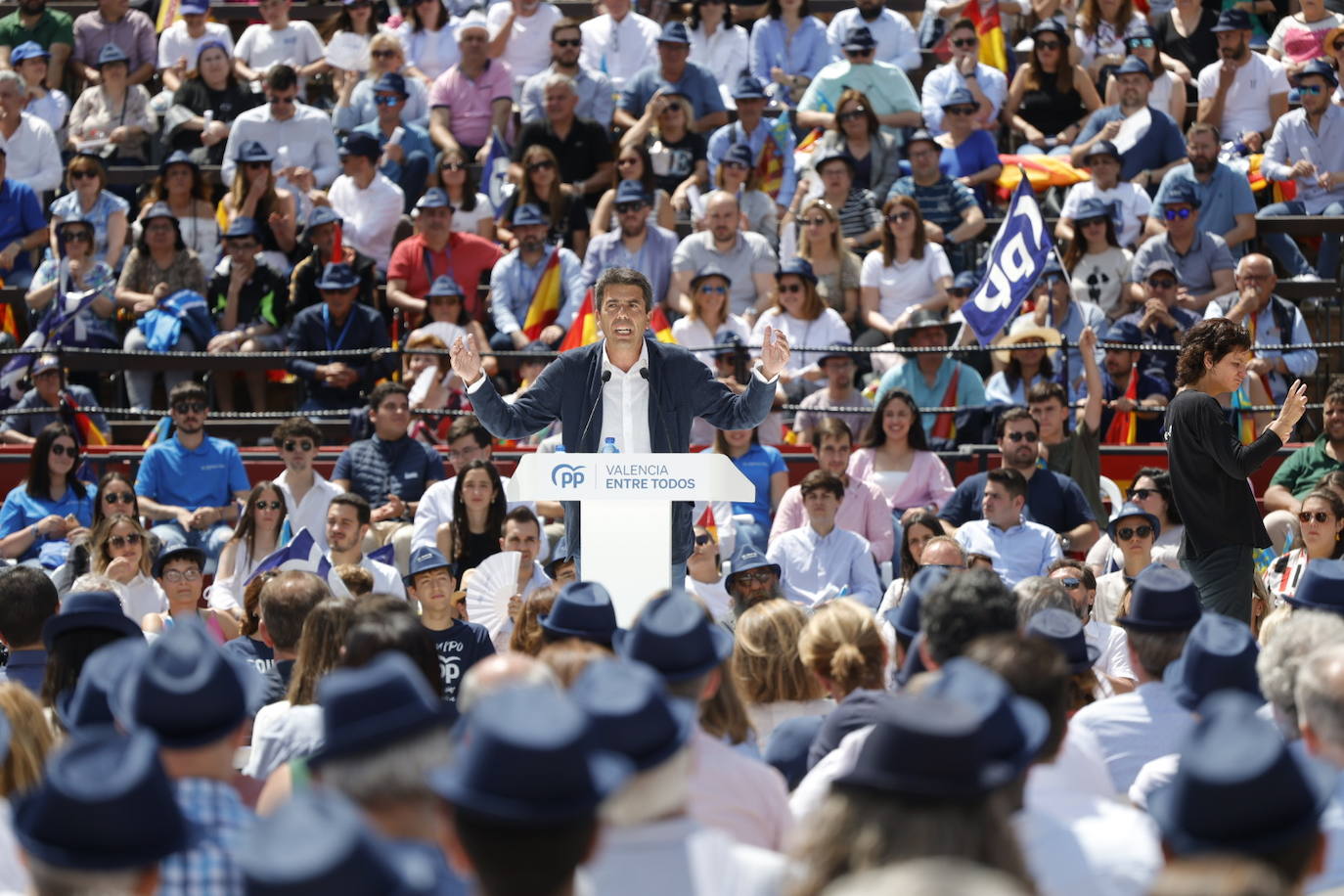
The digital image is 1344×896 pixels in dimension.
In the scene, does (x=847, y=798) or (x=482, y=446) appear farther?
(x=482, y=446)

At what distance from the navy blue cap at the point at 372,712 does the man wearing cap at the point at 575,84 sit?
38.1 ft

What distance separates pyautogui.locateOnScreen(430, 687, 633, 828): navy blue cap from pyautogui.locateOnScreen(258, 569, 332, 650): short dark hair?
3.44m

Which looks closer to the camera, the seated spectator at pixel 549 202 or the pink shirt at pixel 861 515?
the pink shirt at pixel 861 515

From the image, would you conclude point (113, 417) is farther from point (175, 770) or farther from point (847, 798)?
point (847, 798)

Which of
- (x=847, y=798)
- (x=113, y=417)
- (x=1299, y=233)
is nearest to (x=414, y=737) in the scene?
(x=847, y=798)

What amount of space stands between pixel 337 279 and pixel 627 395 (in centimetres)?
622

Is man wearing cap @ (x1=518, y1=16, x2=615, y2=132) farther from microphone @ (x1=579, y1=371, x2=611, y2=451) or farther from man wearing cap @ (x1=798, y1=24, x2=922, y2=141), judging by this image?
microphone @ (x1=579, y1=371, x2=611, y2=451)

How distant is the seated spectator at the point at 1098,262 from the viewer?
1302 cm

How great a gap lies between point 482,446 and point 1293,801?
8740 mm

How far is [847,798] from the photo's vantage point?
2.98 metres

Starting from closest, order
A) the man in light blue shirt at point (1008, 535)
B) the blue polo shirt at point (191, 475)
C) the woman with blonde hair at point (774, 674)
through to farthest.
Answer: the woman with blonde hair at point (774, 674)
the man in light blue shirt at point (1008, 535)
the blue polo shirt at point (191, 475)

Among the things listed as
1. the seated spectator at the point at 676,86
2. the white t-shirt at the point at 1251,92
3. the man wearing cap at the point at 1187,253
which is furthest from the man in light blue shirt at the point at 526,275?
the white t-shirt at the point at 1251,92

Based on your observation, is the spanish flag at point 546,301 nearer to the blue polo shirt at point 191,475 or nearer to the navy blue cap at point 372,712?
the blue polo shirt at point 191,475

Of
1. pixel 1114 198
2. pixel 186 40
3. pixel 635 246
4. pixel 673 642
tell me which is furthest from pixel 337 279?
pixel 673 642
